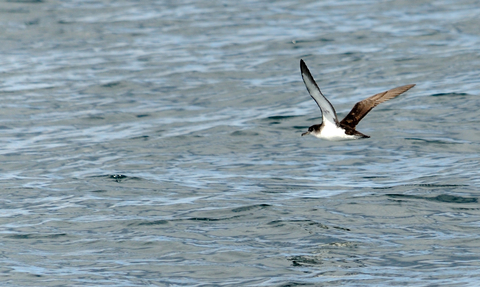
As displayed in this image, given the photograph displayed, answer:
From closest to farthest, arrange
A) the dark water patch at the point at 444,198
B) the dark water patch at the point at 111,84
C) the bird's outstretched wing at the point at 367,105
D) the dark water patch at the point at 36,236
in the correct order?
the dark water patch at the point at 36,236, the dark water patch at the point at 444,198, the bird's outstretched wing at the point at 367,105, the dark water patch at the point at 111,84

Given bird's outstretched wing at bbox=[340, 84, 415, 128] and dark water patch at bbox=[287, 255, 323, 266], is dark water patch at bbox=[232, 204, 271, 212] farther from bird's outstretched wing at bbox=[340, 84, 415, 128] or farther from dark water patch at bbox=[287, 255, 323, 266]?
dark water patch at bbox=[287, 255, 323, 266]

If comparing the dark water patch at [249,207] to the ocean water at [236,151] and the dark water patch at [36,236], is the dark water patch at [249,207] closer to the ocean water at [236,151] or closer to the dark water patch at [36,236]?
the ocean water at [236,151]

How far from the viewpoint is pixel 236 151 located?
15.3 metres

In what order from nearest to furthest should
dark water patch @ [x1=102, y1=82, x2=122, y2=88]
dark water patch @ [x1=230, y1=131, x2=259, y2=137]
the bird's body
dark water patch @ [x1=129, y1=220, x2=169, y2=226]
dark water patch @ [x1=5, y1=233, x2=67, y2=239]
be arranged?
dark water patch @ [x1=5, y1=233, x2=67, y2=239] → the bird's body → dark water patch @ [x1=129, y1=220, x2=169, y2=226] → dark water patch @ [x1=230, y1=131, x2=259, y2=137] → dark water patch @ [x1=102, y1=82, x2=122, y2=88]

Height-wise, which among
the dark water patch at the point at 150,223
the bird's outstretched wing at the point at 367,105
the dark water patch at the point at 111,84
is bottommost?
the dark water patch at the point at 150,223

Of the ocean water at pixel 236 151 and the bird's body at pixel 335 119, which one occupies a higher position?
the bird's body at pixel 335 119

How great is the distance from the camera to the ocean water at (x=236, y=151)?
10.0m

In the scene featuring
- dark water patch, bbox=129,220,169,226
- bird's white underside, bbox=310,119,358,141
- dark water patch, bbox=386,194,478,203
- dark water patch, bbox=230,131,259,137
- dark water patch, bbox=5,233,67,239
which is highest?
bird's white underside, bbox=310,119,358,141

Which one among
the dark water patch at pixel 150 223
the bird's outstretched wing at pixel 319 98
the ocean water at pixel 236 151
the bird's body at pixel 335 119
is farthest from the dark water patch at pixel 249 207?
the bird's outstretched wing at pixel 319 98

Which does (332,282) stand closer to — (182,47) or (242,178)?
(242,178)

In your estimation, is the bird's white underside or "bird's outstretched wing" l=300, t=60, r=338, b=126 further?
the bird's white underside

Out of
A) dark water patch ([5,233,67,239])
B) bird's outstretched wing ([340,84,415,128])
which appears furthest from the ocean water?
bird's outstretched wing ([340,84,415,128])

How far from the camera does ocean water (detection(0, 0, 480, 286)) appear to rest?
32.9 ft

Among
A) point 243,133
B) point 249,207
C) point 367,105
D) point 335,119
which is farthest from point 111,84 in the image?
point 335,119
